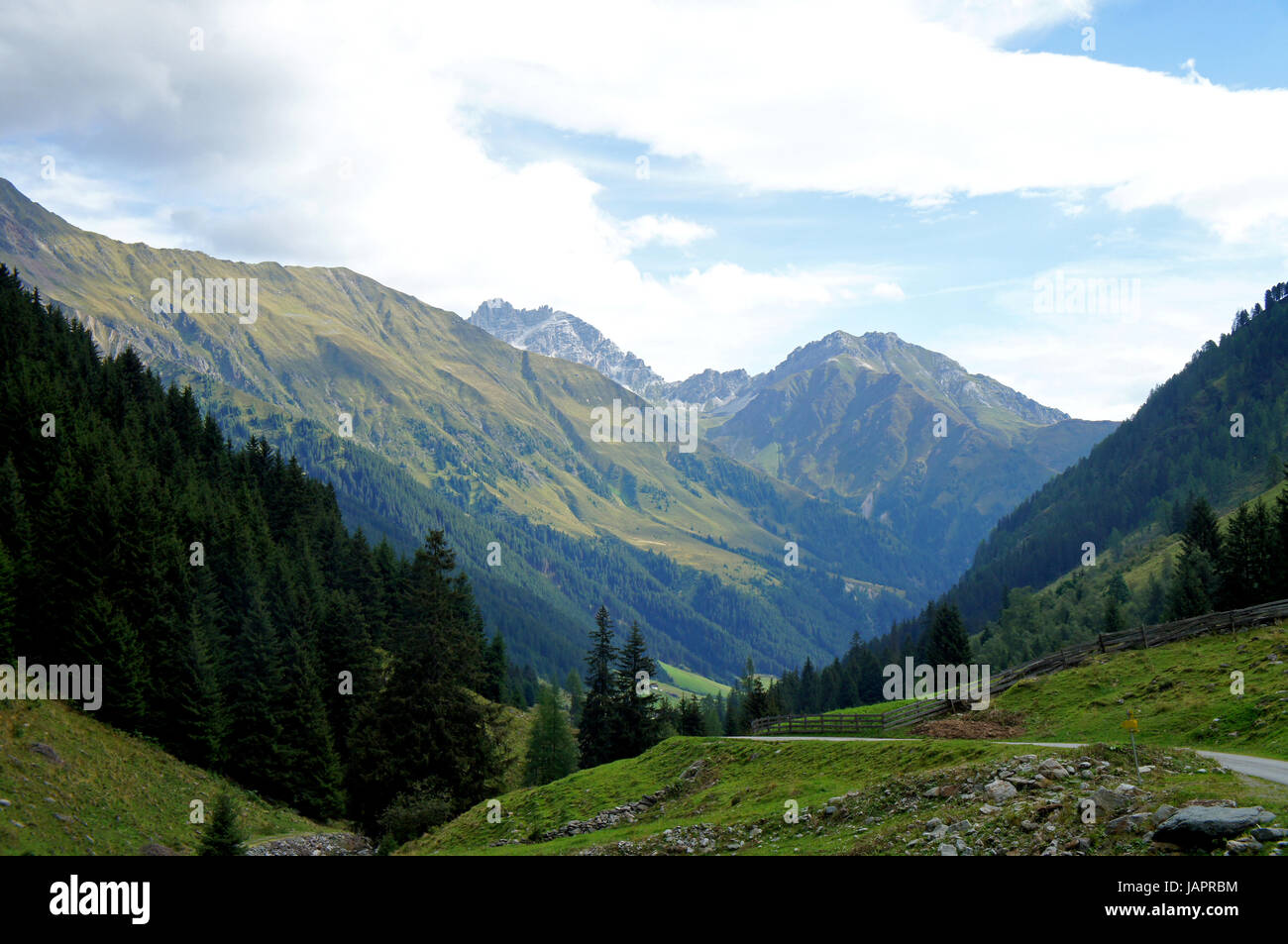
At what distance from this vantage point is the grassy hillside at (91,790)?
3800 cm

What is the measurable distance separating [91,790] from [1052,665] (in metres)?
59.3

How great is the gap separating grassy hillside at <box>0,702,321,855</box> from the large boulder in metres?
42.3

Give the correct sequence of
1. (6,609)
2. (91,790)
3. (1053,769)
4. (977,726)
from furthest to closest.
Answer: (6,609)
(91,790)
(977,726)
(1053,769)

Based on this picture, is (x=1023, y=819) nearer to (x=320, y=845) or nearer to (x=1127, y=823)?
(x=1127, y=823)

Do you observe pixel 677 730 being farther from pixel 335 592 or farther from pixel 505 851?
pixel 505 851

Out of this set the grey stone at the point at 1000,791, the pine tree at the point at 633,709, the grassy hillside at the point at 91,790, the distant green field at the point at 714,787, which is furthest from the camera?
the pine tree at the point at 633,709

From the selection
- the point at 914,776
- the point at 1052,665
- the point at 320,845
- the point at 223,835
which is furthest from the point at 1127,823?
the point at 320,845

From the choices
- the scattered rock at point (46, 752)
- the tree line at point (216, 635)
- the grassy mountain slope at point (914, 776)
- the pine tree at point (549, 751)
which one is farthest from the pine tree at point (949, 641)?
the scattered rock at point (46, 752)

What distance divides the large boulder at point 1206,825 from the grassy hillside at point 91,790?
4225cm

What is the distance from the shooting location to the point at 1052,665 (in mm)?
54094

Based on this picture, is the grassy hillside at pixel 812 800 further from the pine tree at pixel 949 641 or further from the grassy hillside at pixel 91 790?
the pine tree at pixel 949 641

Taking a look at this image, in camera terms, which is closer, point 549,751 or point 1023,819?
point 1023,819
